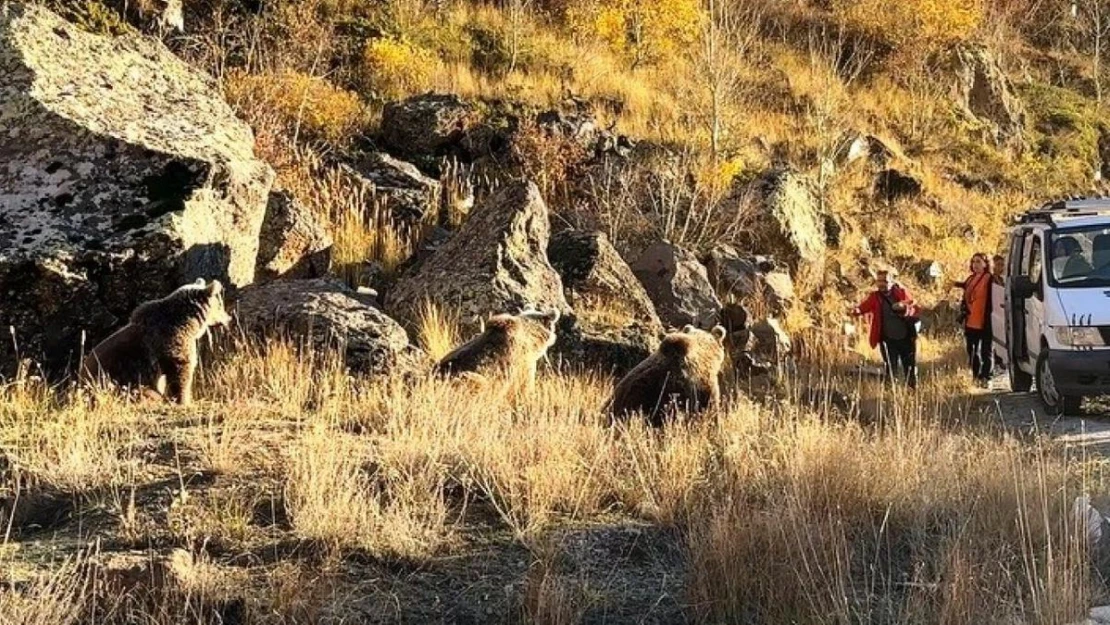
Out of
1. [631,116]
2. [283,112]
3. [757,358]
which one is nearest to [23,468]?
[757,358]

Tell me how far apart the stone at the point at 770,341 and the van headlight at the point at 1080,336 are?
14.8 feet

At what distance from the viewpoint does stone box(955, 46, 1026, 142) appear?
31.2 m

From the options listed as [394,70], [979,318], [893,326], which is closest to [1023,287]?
[893,326]

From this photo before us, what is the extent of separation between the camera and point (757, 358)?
14.1m

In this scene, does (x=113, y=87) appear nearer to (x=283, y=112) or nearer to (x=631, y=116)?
(x=283, y=112)

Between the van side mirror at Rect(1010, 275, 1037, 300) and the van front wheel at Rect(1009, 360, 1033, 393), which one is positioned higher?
the van side mirror at Rect(1010, 275, 1037, 300)

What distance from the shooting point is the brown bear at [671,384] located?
23.5 ft

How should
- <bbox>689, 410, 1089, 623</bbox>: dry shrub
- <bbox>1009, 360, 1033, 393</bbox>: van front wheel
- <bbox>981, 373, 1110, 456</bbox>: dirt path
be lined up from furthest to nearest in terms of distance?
<bbox>1009, 360, 1033, 393</bbox>: van front wheel → <bbox>981, 373, 1110, 456</bbox>: dirt path → <bbox>689, 410, 1089, 623</bbox>: dry shrub

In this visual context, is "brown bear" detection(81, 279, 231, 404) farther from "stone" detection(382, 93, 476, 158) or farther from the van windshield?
"stone" detection(382, 93, 476, 158)

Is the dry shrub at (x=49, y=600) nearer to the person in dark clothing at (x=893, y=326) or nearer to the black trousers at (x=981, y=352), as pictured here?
the person in dark clothing at (x=893, y=326)

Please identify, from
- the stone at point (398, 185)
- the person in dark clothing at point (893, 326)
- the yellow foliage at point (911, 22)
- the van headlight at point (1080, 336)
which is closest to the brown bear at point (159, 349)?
the stone at point (398, 185)

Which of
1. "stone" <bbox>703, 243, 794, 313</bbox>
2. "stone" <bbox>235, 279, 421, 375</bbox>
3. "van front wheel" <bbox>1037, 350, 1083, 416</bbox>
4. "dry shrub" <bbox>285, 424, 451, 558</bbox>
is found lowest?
"van front wheel" <bbox>1037, 350, 1083, 416</bbox>

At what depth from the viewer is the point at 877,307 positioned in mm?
12977

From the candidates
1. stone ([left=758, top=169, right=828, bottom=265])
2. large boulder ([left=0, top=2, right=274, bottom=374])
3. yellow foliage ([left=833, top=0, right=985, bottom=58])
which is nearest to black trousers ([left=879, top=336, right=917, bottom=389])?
stone ([left=758, top=169, right=828, bottom=265])
